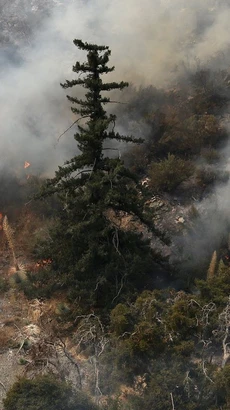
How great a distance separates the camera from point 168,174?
42.2 feet

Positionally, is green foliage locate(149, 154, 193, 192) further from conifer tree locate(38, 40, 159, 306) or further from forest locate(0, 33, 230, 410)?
conifer tree locate(38, 40, 159, 306)

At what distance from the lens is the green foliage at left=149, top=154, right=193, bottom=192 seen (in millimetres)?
12852

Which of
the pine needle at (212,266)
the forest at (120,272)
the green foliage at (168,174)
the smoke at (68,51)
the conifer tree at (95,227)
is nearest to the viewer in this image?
the forest at (120,272)

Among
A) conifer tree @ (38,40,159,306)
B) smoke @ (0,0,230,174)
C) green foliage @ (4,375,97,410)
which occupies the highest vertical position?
smoke @ (0,0,230,174)

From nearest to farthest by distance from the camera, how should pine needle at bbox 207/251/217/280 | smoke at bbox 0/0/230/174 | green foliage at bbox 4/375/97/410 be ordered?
green foliage at bbox 4/375/97/410
pine needle at bbox 207/251/217/280
smoke at bbox 0/0/230/174

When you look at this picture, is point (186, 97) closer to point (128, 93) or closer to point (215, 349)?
point (128, 93)

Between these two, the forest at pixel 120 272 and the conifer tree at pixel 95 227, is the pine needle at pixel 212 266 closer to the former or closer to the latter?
the forest at pixel 120 272

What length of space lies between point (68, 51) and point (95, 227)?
32.9 feet

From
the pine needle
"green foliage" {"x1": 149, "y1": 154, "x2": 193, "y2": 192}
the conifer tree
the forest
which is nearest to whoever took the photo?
the forest

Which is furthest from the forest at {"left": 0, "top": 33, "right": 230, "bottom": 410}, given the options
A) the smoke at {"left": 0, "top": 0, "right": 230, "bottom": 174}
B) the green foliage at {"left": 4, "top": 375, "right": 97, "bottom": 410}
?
the smoke at {"left": 0, "top": 0, "right": 230, "bottom": 174}

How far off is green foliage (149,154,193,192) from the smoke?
272cm

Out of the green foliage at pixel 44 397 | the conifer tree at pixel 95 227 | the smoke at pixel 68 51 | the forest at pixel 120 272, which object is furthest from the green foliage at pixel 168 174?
the green foliage at pixel 44 397

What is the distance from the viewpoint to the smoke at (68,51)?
14.3 metres

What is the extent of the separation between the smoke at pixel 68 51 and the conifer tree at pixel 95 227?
4.38 metres
